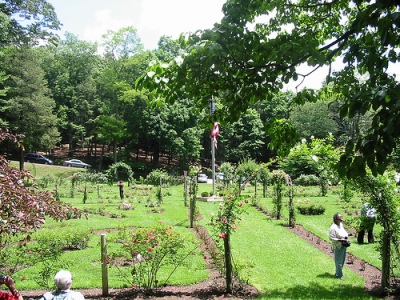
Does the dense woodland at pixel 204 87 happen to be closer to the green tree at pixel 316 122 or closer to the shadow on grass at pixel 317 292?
the green tree at pixel 316 122

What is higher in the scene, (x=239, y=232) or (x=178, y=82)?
(x=178, y=82)

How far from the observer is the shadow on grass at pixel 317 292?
24.8 feet

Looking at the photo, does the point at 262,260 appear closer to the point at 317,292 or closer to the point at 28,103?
the point at 317,292

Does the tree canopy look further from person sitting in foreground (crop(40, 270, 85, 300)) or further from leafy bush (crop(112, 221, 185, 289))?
leafy bush (crop(112, 221, 185, 289))

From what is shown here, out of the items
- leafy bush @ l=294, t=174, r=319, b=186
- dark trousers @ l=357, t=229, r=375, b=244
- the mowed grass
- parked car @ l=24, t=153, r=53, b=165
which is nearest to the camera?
the mowed grass

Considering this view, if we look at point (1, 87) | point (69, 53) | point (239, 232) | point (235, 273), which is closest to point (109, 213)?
point (239, 232)

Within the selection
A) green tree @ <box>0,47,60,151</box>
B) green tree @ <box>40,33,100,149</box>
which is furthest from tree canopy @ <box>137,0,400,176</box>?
green tree @ <box>40,33,100,149</box>

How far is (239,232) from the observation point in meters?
14.5

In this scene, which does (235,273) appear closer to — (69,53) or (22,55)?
(22,55)

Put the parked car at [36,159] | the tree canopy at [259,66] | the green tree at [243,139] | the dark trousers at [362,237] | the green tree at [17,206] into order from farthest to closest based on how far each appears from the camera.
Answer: the green tree at [243,139], the parked car at [36,159], the dark trousers at [362,237], the green tree at [17,206], the tree canopy at [259,66]

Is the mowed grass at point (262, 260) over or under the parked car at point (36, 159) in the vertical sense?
under

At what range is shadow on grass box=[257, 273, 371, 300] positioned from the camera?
757cm

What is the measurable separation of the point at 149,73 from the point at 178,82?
0.35m

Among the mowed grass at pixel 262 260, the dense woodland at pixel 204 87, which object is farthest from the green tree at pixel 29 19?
the mowed grass at pixel 262 260
